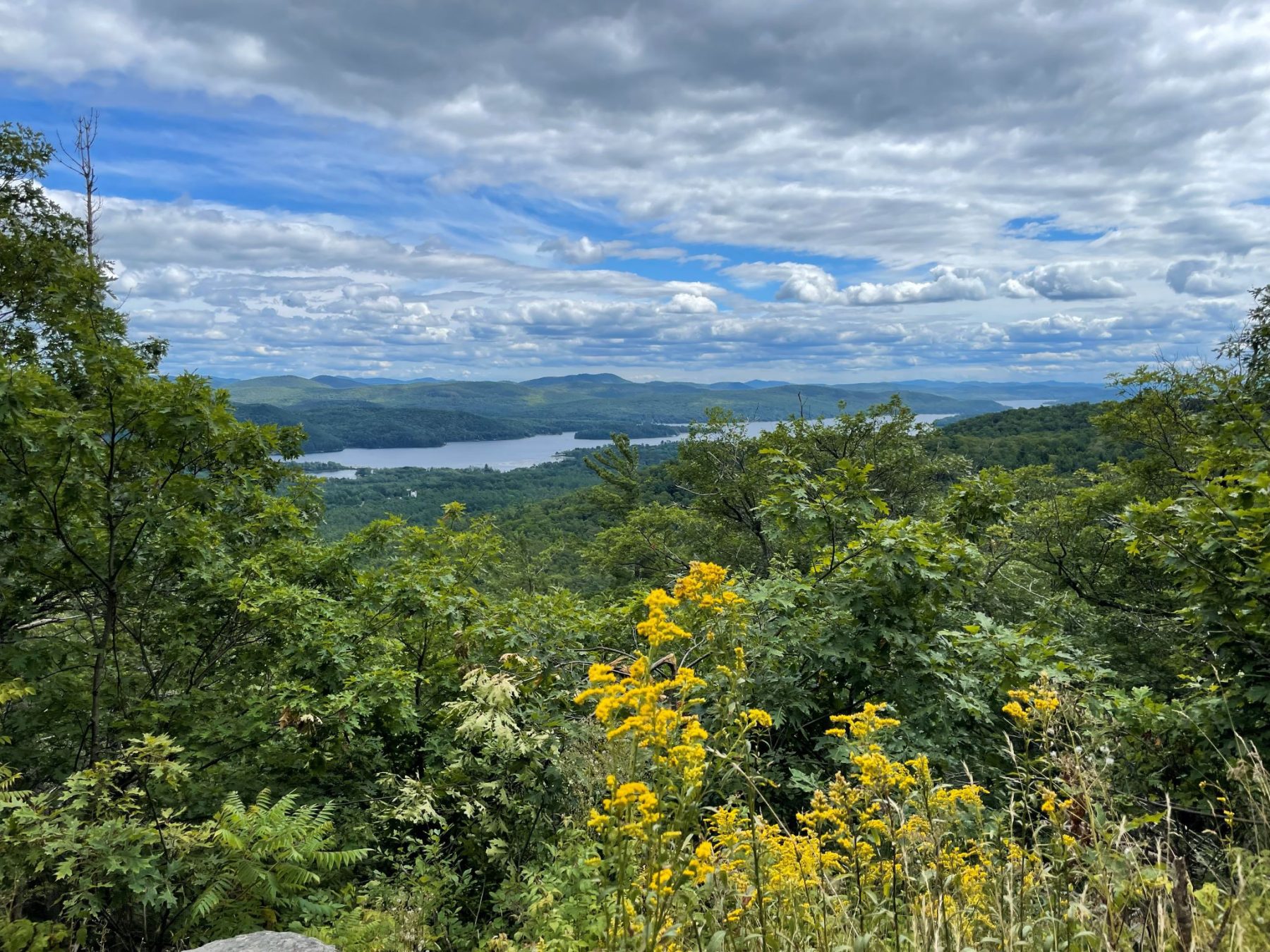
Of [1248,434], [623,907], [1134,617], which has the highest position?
[1248,434]

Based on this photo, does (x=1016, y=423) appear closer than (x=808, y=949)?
No

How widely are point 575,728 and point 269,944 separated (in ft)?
6.20

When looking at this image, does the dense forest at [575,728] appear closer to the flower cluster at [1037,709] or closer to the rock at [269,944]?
the flower cluster at [1037,709]

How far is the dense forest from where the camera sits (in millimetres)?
2254

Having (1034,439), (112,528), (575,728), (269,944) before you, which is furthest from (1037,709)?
(1034,439)

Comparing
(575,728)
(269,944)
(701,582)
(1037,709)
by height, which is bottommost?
(269,944)

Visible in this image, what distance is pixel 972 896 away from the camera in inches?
93.3

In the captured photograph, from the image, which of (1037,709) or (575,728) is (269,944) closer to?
(575,728)

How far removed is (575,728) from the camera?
4.23 metres

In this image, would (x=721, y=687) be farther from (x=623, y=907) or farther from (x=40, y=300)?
(x=40, y=300)

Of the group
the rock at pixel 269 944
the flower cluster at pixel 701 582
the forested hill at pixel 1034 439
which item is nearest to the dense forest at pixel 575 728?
the flower cluster at pixel 701 582

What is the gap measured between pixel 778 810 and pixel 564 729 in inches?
62.6

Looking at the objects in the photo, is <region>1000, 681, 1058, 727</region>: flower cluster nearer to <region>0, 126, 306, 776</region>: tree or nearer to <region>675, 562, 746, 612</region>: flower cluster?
<region>675, 562, 746, 612</region>: flower cluster

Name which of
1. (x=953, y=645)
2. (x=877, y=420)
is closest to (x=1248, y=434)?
(x=953, y=645)
